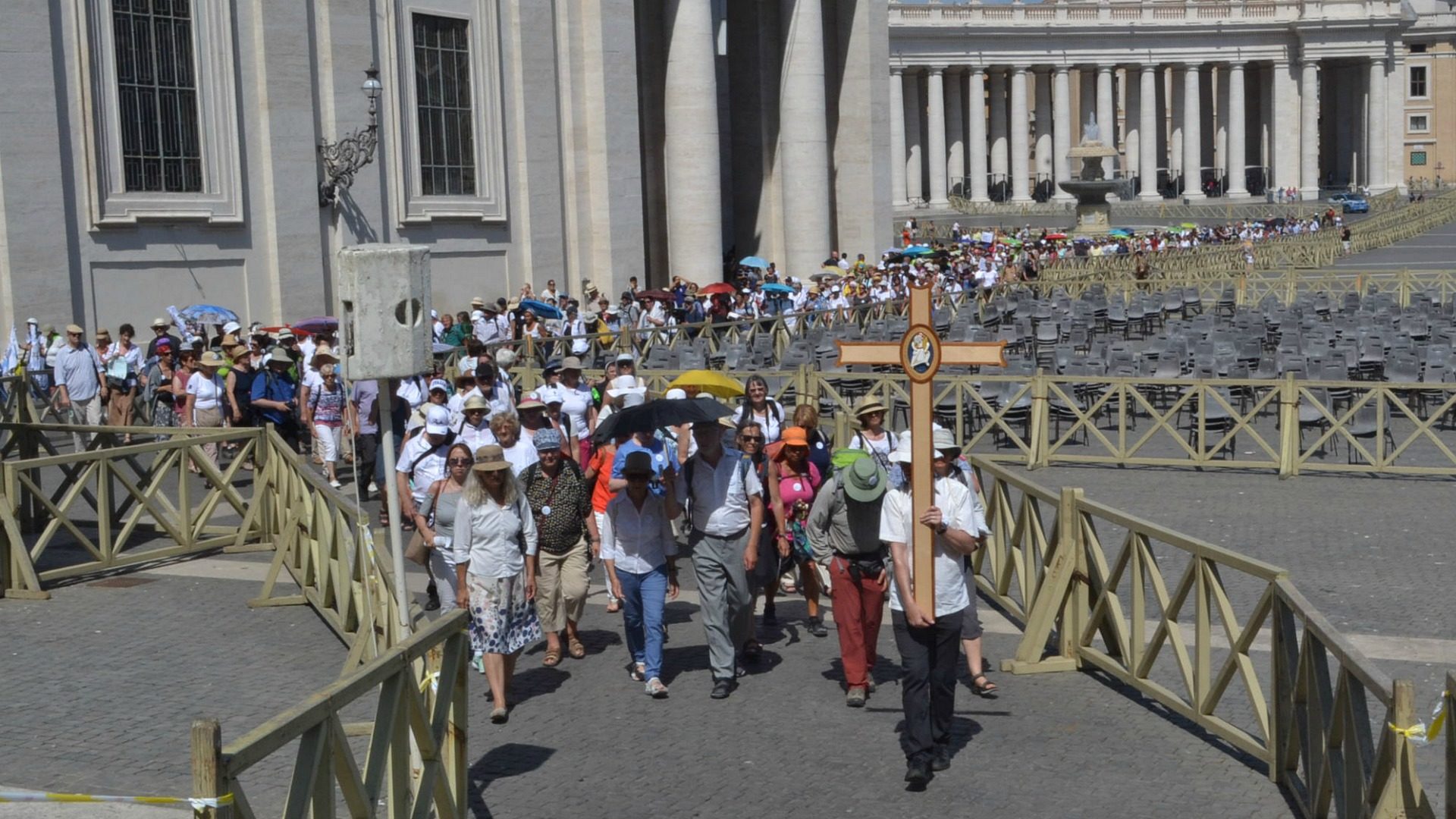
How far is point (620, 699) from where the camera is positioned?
9281mm

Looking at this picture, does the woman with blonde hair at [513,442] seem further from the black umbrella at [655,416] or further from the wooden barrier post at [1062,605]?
the wooden barrier post at [1062,605]

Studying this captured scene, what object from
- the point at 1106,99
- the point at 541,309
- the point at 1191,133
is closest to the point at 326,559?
the point at 541,309

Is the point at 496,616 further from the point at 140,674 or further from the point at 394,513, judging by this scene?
Result: the point at 140,674

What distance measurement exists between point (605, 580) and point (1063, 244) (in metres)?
39.5

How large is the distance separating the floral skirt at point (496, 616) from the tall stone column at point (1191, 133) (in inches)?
3500

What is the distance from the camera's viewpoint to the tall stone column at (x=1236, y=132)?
92812 mm

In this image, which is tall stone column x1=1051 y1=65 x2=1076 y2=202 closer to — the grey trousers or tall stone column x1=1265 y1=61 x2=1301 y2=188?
tall stone column x1=1265 y1=61 x2=1301 y2=188

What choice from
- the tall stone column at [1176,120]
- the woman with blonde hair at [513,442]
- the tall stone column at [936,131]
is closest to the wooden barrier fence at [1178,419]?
the woman with blonde hair at [513,442]

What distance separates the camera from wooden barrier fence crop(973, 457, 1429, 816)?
20.3 ft

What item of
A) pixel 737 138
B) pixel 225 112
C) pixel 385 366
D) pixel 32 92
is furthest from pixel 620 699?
pixel 737 138

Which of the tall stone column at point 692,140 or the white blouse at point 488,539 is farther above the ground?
the tall stone column at point 692,140

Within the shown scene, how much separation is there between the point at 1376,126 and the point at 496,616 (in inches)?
3949

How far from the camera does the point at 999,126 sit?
97188 millimetres

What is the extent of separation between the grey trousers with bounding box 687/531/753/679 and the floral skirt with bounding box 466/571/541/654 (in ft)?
3.44
